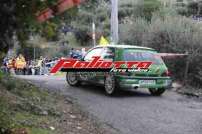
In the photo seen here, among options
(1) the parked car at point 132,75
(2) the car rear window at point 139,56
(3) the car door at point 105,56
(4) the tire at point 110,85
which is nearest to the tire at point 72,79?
(1) the parked car at point 132,75

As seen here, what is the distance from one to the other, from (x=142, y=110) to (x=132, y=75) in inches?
96.7

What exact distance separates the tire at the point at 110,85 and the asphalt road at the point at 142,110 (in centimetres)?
19

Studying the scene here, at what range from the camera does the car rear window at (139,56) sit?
53.2 feet

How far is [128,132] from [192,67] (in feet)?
33.7

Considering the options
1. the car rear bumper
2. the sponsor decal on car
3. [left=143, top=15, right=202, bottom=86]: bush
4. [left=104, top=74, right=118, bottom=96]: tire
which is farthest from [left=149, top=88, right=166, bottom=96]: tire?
[left=143, top=15, right=202, bottom=86]: bush

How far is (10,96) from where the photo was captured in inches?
467

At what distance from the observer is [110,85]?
15969 mm

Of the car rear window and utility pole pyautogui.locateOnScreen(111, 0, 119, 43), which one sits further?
utility pole pyautogui.locateOnScreen(111, 0, 119, 43)

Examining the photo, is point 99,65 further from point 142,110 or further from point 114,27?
point 114,27

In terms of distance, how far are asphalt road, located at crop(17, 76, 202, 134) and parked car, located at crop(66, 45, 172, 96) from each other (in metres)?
0.32

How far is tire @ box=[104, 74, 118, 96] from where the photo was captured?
15836 mm

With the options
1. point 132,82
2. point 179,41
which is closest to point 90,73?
point 132,82

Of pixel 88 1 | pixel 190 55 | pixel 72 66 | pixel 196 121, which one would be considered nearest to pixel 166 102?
pixel 196 121

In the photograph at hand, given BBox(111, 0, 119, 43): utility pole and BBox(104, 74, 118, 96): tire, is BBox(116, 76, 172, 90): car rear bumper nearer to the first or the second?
BBox(104, 74, 118, 96): tire
